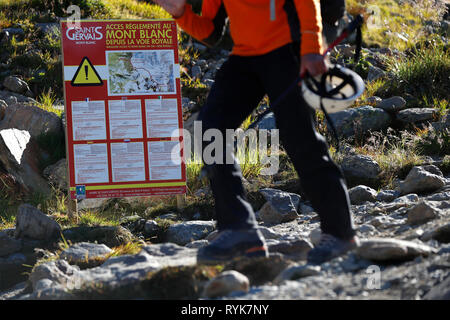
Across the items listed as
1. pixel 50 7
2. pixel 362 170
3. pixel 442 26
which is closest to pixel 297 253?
pixel 362 170

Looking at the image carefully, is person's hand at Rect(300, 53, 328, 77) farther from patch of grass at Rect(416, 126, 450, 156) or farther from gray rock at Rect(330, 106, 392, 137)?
gray rock at Rect(330, 106, 392, 137)

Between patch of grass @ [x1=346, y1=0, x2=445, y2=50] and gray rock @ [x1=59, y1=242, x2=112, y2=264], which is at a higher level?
patch of grass @ [x1=346, y1=0, x2=445, y2=50]

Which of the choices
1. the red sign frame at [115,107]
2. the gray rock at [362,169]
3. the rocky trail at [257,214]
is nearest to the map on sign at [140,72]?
the red sign frame at [115,107]

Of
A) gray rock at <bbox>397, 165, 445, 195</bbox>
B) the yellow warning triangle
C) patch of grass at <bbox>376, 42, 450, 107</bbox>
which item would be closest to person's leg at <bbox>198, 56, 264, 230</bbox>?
gray rock at <bbox>397, 165, 445, 195</bbox>

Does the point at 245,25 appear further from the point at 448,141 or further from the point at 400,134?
the point at 400,134

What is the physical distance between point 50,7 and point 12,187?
537 cm

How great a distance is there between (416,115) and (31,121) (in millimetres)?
4843

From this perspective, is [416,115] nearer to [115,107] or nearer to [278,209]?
[278,209]

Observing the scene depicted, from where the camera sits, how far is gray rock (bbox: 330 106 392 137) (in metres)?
7.87

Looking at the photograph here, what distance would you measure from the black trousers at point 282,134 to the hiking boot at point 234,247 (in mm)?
43

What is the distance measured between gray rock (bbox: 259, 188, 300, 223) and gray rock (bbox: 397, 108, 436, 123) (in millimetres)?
2877

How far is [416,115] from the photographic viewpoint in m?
7.98

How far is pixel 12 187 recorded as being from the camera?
260 inches

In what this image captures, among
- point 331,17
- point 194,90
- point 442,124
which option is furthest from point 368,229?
point 194,90
